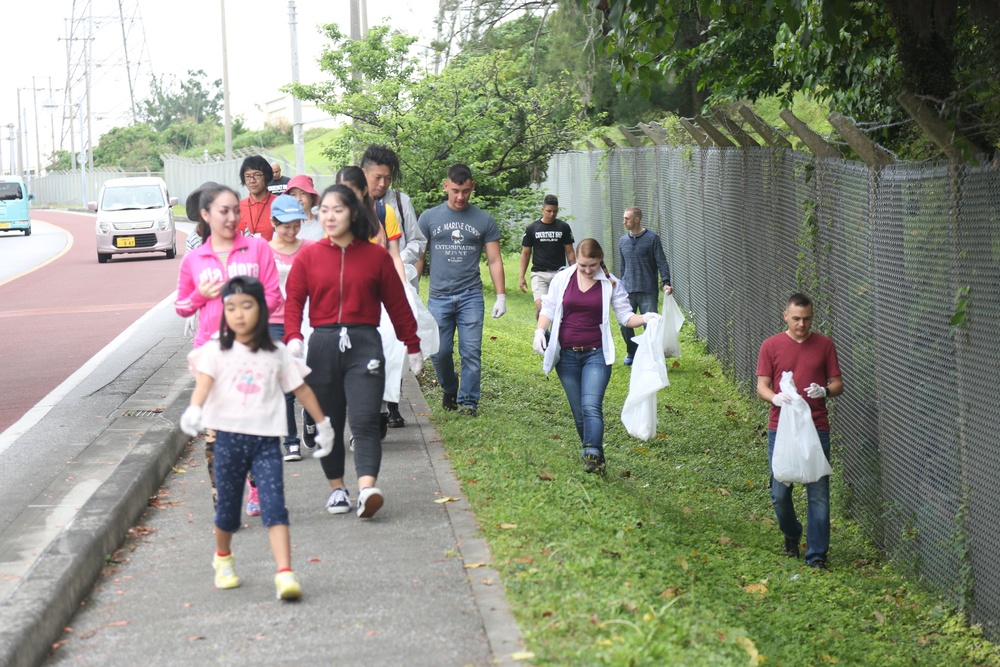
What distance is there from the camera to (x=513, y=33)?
81.7 ft

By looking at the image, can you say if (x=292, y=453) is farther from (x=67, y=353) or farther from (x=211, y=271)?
(x=67, y=353)

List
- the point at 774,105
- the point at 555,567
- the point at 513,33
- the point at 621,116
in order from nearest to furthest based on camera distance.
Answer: the point at 555,567, the point at 774,105, the point at 513,33, the point at 621,116

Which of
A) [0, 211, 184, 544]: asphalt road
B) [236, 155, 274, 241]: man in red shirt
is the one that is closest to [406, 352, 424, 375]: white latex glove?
[236, 155, 274, 241]: man in red shirt

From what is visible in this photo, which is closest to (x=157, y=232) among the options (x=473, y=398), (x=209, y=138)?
(x=473, y=398)

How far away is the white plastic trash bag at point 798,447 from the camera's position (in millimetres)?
6832

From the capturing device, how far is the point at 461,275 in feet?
30.7

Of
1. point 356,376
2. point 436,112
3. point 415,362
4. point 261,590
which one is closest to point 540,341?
point 415,362

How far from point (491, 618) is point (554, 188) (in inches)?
988

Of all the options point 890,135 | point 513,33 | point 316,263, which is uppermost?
point 513,33

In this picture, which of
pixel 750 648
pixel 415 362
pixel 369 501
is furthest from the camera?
pixel 415 362

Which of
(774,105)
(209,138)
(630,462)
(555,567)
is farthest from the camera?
(209,138)

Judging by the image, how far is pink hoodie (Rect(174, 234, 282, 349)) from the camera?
6469 mm

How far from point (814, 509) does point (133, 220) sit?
2464 centimetres

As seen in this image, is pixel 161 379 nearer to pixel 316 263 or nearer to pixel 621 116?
pixel 316 263
